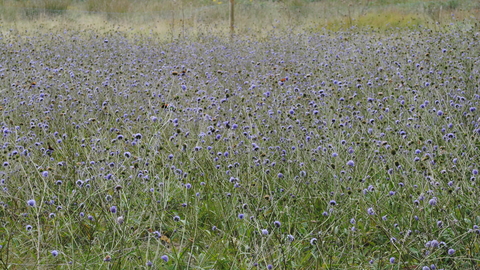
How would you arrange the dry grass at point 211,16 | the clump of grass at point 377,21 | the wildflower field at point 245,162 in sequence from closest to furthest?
1. the wildflower field at point 245,162
2. the clump of grass at point 377,21
3. the dry grass at point 211,16

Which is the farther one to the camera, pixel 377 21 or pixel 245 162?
pixel 377 21

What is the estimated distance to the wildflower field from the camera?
2625 millimetres

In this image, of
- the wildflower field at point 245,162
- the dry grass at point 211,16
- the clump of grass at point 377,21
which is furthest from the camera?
the dry grass at point 211,16

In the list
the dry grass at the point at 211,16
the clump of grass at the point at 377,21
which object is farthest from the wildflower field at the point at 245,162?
the dry grass at the point at 211,16

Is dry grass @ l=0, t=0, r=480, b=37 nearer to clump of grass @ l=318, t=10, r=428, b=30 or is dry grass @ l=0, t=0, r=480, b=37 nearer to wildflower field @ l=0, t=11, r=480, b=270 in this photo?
clump of grass @ l=318, t=10, r=428, b=30

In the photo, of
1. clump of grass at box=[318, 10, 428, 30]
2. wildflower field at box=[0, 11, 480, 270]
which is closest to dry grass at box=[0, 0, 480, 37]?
clump of grass at box=[318, 10, 428, 30]

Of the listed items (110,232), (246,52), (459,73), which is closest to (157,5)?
(246,52)

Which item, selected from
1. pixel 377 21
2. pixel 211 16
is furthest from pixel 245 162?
pixel 211 16

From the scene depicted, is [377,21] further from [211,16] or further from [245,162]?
[245,162]

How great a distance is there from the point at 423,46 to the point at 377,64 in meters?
1.15

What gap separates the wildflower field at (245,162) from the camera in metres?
2.62

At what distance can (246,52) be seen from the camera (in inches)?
332

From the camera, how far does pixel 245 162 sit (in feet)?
12.0

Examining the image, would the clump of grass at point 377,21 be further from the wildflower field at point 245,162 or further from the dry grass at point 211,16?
the wildflower field at point 245,162
